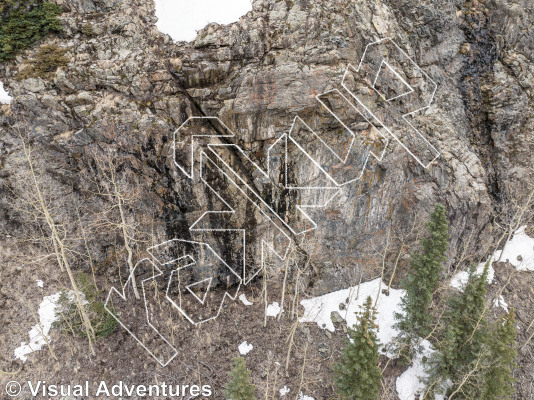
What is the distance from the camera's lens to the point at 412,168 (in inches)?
697

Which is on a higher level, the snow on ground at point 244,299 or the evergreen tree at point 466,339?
the evergreen tree at point 466,339

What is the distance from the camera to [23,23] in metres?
15.6

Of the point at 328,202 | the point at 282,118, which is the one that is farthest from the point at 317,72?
the point at 328,202

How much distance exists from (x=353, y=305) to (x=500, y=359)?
25.3ft

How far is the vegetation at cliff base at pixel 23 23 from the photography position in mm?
15461

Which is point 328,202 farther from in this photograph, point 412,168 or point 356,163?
point 412,168

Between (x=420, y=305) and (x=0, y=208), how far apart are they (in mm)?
23993

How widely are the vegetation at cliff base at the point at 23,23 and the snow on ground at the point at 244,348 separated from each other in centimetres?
1979

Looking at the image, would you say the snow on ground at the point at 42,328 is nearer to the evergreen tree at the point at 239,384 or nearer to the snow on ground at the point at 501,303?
the evergreen tree at the point at 239,384

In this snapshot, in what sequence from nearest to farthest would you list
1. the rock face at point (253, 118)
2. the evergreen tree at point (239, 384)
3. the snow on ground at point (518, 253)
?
the evergreen tree at point (239, 384), the rock face at point (253, 118), the snow on ground at point (518, 253)

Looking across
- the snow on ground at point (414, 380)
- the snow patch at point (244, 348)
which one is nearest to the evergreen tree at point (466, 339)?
the snow on ground at point (414, 380)

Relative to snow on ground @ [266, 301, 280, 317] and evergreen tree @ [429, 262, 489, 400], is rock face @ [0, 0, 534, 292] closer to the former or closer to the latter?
snow on ground @ [266, 301, 280, 317]

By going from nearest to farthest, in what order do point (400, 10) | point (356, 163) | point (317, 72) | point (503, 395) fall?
point (503, 395) → point (317, 72) → point (356, 163) → point (400, 10)
